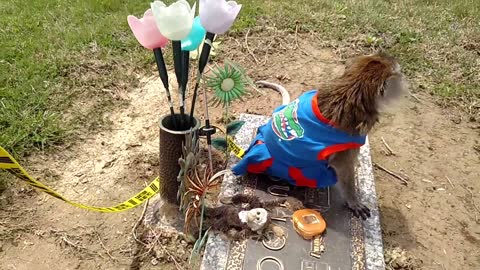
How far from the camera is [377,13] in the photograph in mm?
5727

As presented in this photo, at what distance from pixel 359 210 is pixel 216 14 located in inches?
55.8

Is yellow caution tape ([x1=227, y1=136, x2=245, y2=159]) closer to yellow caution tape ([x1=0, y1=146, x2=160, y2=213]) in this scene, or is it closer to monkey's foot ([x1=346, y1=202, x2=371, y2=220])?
yellow caution tape ([x1=0, y1=146, x2=160, y2=213])

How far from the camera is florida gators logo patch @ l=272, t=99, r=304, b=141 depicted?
2.84 m

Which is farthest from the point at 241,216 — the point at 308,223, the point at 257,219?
the point at 308,223

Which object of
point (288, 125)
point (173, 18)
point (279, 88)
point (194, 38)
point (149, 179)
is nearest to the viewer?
point (173, 18)

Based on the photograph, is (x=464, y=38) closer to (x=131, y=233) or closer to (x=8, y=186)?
(x=131, y=233)

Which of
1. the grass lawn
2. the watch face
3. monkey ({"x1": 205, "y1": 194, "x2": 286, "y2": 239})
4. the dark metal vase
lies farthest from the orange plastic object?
the grass lawn

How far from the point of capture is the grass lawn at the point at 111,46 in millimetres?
3977

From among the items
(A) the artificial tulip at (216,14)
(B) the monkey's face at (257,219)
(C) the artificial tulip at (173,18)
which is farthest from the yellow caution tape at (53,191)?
(A) the artificial tulip at (216,14)

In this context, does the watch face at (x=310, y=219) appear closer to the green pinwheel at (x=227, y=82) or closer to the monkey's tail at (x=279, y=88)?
the green pinwheel at (x=227, y=82)

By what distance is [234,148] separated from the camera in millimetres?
3275

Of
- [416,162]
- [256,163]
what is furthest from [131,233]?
[416,162]

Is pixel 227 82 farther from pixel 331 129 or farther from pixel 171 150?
pixel 331 129

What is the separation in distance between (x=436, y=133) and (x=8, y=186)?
3.24 m
